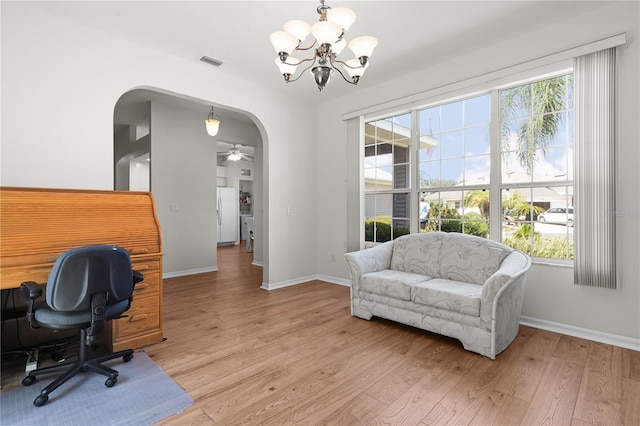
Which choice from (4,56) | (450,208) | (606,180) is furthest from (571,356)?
(4,56)

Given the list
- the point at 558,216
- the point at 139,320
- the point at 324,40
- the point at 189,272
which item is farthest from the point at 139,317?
the point at 558,216

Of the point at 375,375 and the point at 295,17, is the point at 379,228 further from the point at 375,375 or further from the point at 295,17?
the point at 295,17

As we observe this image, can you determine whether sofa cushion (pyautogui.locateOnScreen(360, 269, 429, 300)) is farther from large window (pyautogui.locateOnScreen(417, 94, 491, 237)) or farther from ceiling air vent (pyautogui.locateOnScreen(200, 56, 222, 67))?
ceiling air vent (pyautogui.locateOnScreen(200, 56, 222, 67))

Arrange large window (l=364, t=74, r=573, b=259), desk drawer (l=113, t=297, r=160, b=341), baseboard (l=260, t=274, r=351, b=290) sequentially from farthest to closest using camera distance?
baseboard (l=260, t=274, r=351, b=290) < large window (l=364, t=74, r=573, b=259) < desk drawer (l=113, t=297, r=160, b=341)

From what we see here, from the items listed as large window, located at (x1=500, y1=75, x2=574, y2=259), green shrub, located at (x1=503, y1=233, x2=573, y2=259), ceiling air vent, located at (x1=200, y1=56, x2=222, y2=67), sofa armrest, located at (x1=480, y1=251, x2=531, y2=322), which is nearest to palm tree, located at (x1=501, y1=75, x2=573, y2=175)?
large window, located at (x1=500, y1=75, x2=574, y2=259)

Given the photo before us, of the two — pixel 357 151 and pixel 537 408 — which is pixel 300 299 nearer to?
pixel 357 151

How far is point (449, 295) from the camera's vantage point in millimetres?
2715

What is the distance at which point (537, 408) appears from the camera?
186 centimetres

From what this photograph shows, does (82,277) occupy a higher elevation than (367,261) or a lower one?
higher

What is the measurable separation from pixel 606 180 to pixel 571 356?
151 centimetres

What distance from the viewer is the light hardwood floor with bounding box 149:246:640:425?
181 centimetres

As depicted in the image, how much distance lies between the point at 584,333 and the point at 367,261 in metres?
2.06

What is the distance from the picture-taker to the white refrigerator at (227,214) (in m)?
9.90

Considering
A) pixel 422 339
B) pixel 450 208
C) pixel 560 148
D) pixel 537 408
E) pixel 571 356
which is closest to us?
pixel 537 408
